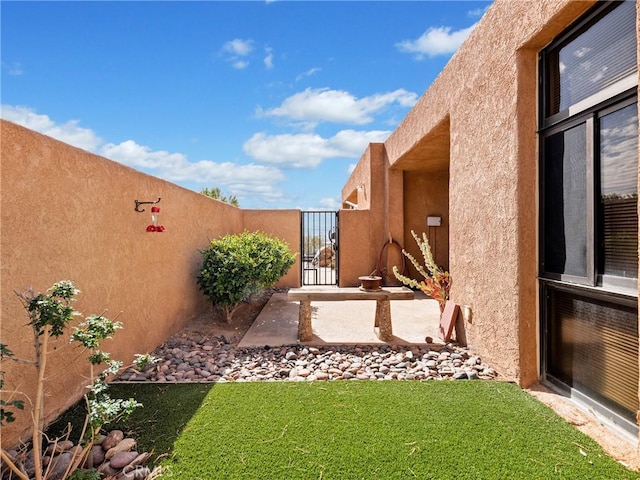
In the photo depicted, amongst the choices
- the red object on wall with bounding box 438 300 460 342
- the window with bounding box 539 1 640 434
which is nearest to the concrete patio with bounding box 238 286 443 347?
the red object on wall with bounding box 438 300 460 342

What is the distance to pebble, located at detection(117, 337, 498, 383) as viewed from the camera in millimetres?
3457

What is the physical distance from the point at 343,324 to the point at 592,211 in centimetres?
381

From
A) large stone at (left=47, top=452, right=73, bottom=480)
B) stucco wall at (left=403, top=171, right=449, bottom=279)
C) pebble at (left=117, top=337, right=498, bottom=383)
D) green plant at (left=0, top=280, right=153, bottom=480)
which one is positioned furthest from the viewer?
Result: stucco wall at (left=403, top=171, right=449, bottom=279)

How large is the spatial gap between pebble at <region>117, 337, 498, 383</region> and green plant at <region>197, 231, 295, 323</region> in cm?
102

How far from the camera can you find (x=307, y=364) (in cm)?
380

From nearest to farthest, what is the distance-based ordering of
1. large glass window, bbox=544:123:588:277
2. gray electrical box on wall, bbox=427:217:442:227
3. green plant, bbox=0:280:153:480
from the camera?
1. green plant, bbox=0:280:153:480
2. large glass window, bbox=544:123:588:277
3. gray electrical box on wall, bbox=427:217:442:227

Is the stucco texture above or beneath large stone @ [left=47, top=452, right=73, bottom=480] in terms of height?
above

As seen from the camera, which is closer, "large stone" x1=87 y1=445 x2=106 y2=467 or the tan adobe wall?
"large stone" x1=87 y1=445 x2=106 y2=467

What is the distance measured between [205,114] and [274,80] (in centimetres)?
450

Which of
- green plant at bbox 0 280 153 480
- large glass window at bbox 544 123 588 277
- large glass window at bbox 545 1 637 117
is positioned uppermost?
large glass window at bbox 545 1 637 117

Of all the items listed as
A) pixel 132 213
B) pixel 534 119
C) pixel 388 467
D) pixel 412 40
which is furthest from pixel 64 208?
pixel 412 40

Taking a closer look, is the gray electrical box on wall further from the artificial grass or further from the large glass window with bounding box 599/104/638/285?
the large glass window with bounding box 599/104/638/285

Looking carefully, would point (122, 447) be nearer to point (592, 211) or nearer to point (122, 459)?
point (122, 459)

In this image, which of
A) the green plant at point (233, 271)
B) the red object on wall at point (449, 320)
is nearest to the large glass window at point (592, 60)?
the red object on wall at point (449, 320)
